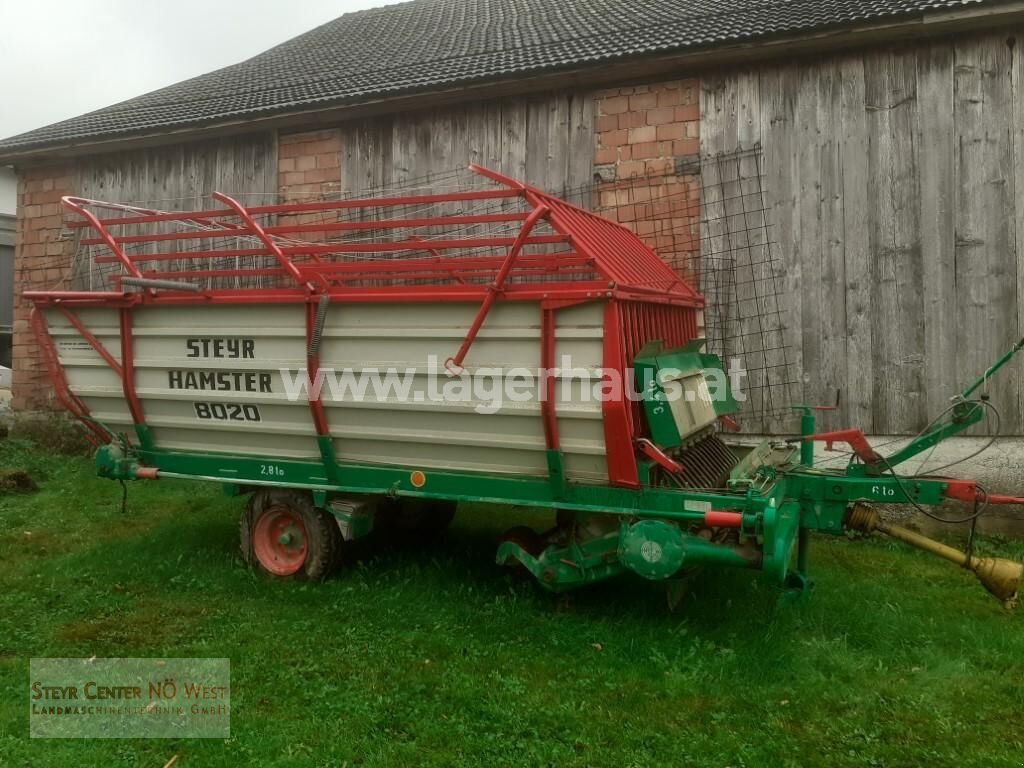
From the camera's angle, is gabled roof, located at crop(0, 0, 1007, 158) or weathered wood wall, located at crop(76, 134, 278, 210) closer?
gabled roof, located at crop(0, 0, 1007, 158)

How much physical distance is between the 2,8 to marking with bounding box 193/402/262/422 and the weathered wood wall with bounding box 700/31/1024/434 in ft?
16.1

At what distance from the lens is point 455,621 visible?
490cm

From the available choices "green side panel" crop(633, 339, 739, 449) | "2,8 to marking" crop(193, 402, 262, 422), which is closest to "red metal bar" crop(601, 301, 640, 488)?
"green side panel" crop(633, 339, 739, 449)

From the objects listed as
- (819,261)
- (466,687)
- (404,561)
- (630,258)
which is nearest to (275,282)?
(404,561)

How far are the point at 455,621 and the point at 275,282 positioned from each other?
5878mm

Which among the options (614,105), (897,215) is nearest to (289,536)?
(614,105)

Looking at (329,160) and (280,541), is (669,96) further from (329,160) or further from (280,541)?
(280,541)

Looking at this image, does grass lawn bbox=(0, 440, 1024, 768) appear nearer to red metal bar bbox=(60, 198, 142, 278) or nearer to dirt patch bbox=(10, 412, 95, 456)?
red metal bar bbox=(60, 198, 142, 278)

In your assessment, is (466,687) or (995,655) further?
(995,655)

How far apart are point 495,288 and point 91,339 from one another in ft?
10.3

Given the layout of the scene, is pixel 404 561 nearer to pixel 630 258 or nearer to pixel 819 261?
pixel 630 258

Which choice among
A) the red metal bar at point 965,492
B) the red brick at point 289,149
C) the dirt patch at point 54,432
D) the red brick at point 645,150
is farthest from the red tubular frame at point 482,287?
the dirt patch at point 54,432

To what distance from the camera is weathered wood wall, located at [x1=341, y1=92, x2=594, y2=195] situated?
8.41 m

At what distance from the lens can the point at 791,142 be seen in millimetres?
7535
